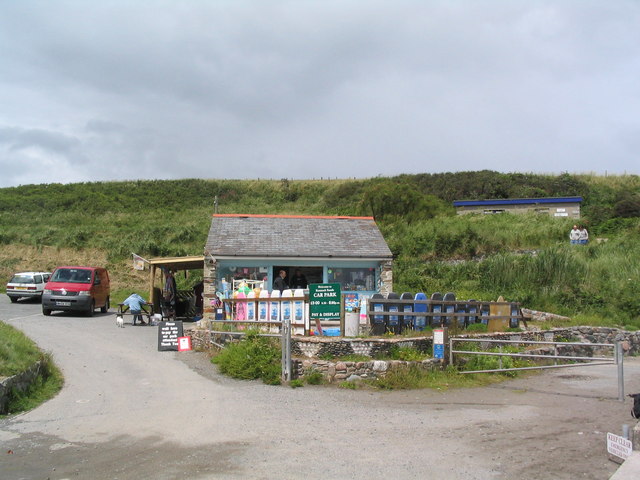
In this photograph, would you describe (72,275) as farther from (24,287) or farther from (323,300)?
(323,300)

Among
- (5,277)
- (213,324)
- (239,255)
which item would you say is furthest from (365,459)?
(5,277)

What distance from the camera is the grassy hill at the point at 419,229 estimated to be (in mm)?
22906

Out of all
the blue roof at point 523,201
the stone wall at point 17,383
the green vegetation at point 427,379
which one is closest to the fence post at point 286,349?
the green vegetation at point 427,379

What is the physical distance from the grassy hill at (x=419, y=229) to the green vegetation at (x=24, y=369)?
14.7 meters

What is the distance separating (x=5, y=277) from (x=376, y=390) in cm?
2999

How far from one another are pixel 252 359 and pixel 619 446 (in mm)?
7408

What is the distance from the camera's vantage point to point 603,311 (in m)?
20.6

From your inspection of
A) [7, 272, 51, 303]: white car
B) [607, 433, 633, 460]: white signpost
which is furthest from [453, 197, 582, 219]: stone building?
[607, 433, 633, 460]: white signpost

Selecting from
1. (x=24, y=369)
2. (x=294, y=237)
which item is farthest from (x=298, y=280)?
(x=24, y=369)

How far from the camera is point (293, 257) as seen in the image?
60.1ft

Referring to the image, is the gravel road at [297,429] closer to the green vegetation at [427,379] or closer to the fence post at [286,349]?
the green vegetation at [427,379]

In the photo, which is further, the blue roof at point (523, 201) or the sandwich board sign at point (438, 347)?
the blue roof at point (523, 201)

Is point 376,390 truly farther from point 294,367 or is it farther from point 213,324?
point 213,324

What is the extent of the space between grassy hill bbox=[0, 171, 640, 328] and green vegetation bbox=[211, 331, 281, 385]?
1105 centimetres
